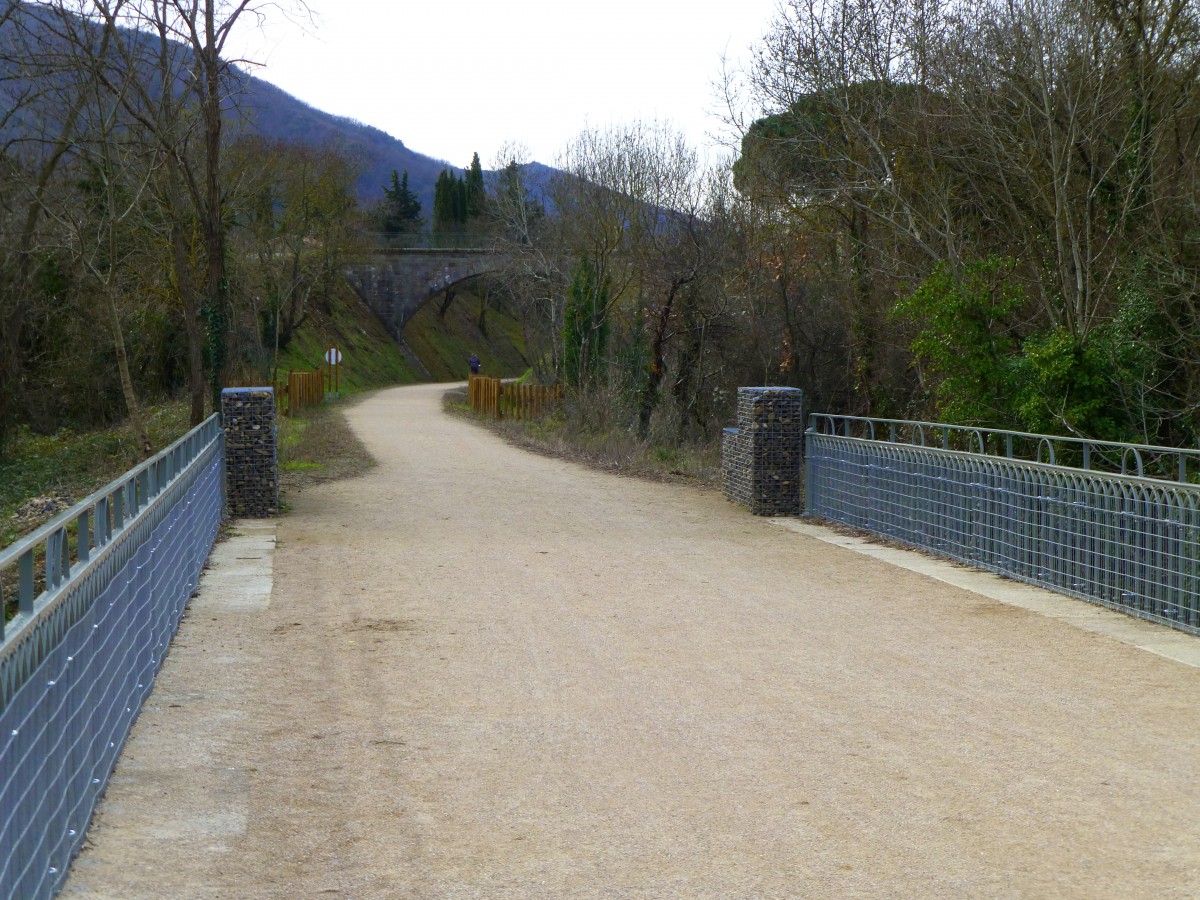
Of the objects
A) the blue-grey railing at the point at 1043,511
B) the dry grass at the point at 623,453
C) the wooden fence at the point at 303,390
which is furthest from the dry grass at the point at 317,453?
the blue-grey railing at the point at 1043,511

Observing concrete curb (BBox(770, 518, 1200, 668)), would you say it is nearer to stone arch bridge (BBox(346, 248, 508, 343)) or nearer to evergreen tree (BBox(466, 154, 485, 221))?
stone arch bridge (BBox(346, 248, 508, 343))

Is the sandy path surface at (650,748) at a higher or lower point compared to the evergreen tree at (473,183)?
lower

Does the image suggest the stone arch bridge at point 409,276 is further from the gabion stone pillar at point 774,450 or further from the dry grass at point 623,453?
the gabion stone pillar at point 774,450

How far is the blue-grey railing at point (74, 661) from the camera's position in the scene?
12.7 feet

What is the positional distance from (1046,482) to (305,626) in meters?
6.27

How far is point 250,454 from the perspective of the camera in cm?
1584

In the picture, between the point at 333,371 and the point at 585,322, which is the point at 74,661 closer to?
the point at 585,322

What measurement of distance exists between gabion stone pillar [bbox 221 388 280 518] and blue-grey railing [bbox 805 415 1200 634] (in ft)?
21.9

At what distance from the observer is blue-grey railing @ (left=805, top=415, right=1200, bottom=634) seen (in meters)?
9.45

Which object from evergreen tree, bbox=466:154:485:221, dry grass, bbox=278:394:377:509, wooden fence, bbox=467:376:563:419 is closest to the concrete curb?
dry grass, bbox=278:394:377:509

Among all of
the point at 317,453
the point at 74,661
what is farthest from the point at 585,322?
the point at 74,661

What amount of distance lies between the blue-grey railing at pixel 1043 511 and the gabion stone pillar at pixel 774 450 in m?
0.23

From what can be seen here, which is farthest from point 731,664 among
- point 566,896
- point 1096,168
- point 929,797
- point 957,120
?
point 957,120

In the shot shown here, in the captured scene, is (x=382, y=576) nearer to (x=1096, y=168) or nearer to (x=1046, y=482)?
(x=1046, y=482)
